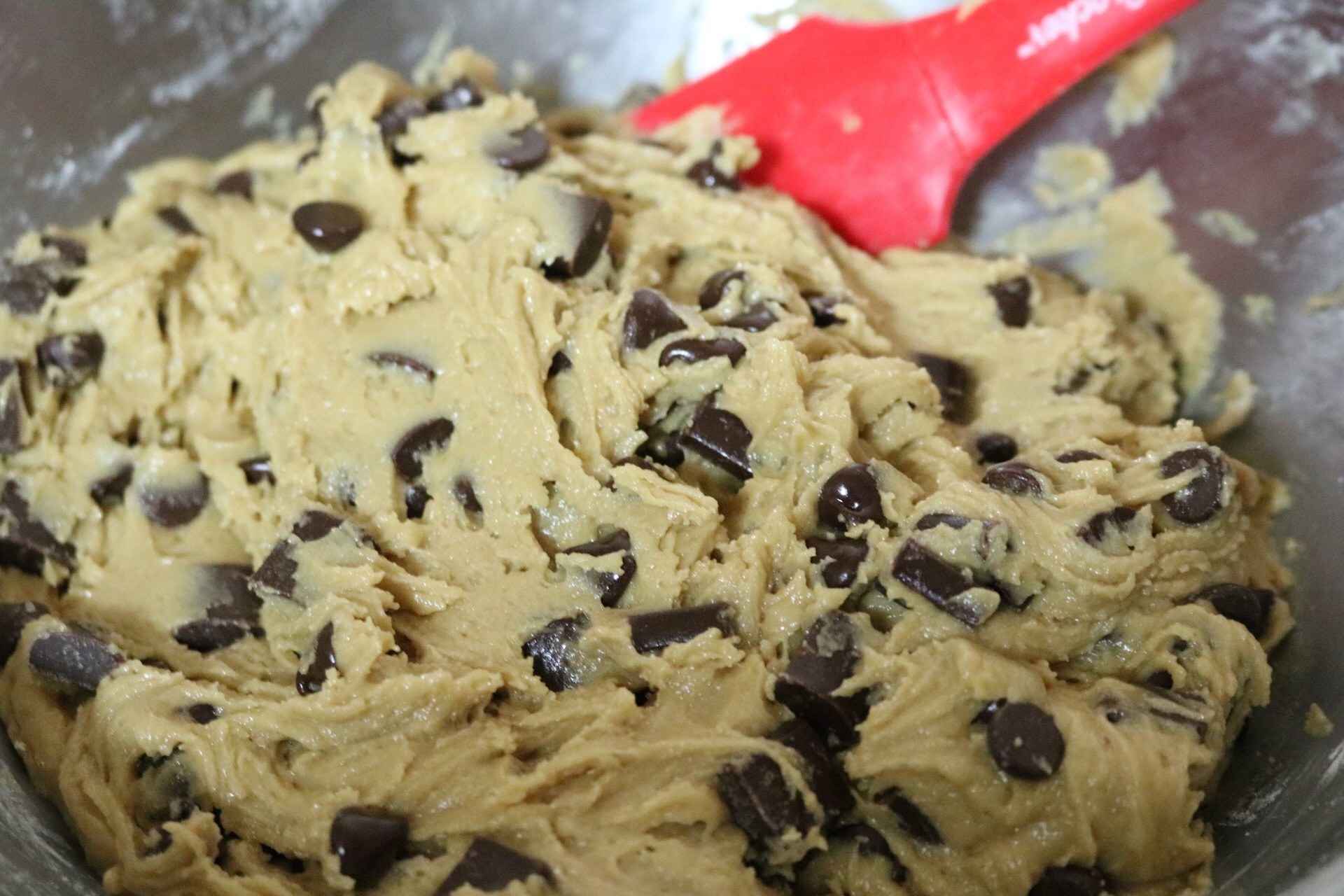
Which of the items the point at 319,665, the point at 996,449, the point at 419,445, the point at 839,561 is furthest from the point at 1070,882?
the point at 419,445

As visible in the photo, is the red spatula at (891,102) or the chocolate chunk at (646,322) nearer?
the chocolate chunk at (646,322)

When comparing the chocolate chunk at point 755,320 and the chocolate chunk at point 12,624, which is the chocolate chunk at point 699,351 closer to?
the chocolate chunk at point 755,320

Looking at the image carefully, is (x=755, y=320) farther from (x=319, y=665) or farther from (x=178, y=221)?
(x=178, y=221)

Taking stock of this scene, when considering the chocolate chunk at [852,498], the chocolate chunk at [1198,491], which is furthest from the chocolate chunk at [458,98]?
the chocolate chunk at [1198,491]

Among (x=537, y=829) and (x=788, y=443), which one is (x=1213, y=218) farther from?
(x=537, y=829)

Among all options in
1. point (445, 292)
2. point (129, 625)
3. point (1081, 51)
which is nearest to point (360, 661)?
point (129, 625)

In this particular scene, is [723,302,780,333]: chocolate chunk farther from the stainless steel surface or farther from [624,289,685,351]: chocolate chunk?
the stainless steel surface
